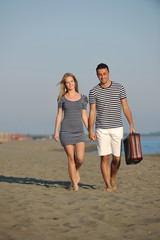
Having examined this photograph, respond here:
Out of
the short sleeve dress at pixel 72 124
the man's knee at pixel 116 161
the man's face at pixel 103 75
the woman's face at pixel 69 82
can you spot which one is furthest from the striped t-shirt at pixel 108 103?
the man's knee at pixel 116 161

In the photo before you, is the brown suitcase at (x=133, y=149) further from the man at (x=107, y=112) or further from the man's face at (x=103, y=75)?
the man's face at (x=103, y=75)

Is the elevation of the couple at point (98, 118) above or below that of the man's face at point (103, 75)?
below

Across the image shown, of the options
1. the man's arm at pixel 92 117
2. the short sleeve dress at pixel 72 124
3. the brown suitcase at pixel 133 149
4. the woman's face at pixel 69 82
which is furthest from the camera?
the woman's face at pixel 69 82

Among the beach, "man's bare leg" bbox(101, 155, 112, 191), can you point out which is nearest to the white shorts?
"man's bare leg" bbox(101, 155, 112, 191)

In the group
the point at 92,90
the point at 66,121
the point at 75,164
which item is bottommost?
the point at 75,164

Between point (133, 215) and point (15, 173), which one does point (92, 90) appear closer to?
point (133, 215)

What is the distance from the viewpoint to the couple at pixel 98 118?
18.7 feet

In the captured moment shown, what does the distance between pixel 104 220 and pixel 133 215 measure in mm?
458

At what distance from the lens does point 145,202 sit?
5.06 m

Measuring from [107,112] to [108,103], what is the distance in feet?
0.52

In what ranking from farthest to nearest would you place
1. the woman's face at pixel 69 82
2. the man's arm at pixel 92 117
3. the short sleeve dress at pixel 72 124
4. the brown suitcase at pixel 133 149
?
the woman's face at pixel 69 82, the short sleeve dress at pixel 72 124, the man's arm at pixel 92 117, the brown suitcase at pixel 133 149

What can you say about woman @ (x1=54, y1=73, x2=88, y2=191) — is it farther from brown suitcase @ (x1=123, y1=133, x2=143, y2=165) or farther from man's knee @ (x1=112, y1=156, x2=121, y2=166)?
brown suitcase @ (x1=123, y1=133, x2=143, y2=165)

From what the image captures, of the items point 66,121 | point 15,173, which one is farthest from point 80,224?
Result: point 15,173

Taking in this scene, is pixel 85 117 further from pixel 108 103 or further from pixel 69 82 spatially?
pixel 69 82
